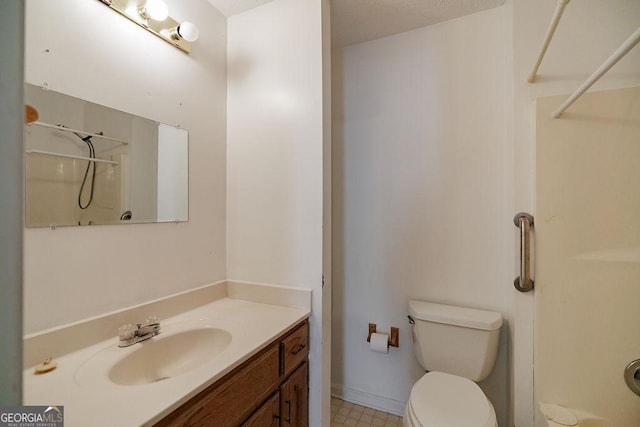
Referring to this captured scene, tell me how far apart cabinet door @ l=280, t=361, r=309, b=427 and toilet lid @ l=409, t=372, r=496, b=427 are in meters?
0.49

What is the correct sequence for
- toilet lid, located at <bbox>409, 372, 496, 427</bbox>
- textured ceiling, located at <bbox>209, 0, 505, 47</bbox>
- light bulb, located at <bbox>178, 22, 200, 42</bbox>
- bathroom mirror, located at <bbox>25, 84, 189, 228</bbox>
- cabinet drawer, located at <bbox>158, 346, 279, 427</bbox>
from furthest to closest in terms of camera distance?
textured ceiling, located at <bbox>209, 0, 505, 47</bbox>
light bulb, located at <bbox>178, 22, 200, 42</bbox>
toilet lid, located at <bbox>409, 372, 496, 427</bbox>
bathroom mirror, located at <bbox>25, 84, 189, 228</bbox>
cabinet drawer, located at <bbox>158, 346, 279, 427</bbox>

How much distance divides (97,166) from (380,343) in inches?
69.0

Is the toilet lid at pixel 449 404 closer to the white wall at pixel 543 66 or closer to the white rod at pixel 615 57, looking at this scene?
the white wall at pixel 543 66

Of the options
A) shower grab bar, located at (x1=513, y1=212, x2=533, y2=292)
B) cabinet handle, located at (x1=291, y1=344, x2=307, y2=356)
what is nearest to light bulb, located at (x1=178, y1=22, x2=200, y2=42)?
cabinet handle, located at (x1=291, y1=344, x2=307, y2=356)

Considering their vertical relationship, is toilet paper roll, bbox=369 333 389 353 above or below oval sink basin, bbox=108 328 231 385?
below

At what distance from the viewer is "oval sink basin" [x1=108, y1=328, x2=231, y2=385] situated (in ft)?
2.94

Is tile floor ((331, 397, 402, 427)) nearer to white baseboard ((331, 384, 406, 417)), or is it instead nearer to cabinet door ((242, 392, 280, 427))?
white baseboard ((331, 384, 406, 417))

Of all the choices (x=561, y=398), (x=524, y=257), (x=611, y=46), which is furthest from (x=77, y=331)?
(x=611, y=46)

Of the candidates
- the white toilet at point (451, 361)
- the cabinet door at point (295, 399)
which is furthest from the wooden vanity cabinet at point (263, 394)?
the white toilet at point (451, 361)

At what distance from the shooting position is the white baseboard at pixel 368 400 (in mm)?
1740

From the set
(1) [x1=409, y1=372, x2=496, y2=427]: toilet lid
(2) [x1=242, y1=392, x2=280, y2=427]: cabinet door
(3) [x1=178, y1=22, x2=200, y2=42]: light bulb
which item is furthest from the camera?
(3) [x1=178, y1=22, x2=200, y2=42]: light bulb

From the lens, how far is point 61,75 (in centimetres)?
87

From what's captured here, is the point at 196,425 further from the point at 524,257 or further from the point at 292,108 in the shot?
the point at 524,257

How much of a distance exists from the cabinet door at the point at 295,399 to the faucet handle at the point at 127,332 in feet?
2.01
